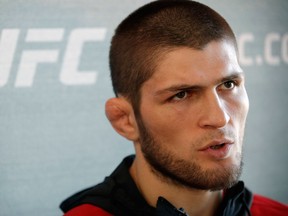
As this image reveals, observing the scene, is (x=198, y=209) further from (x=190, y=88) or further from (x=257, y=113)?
(x=257, y=113)

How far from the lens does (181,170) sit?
977mm

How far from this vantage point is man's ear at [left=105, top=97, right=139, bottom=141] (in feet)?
3.49

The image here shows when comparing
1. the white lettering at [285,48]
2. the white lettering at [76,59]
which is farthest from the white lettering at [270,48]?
the white lettering at [76,59]

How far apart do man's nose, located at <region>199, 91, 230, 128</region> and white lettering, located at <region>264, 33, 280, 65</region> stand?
863mm

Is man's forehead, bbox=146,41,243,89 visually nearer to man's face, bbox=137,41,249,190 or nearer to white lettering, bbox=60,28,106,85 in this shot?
man's face, bbox=137,41,249,190

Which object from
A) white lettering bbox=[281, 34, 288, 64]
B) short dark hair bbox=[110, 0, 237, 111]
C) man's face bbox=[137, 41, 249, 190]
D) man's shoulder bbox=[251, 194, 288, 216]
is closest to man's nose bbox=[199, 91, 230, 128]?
man's face bbox=[137, 41, 249, 190]

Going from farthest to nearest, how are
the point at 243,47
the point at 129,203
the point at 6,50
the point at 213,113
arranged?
the point at 243,47, the point at 6,50, the point at 129,203, the point at 213,113

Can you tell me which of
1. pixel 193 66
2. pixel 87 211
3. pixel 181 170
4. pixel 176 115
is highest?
pixel 193 66

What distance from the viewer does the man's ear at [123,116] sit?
1062 mm

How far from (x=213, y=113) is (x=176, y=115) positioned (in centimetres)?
8

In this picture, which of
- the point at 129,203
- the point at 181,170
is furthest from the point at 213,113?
the point at 129,203

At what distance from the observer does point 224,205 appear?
3.52 ft

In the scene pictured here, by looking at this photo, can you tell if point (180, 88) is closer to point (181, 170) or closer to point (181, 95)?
point (181, 95)

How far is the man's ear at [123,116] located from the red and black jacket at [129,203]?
0.09 metres
